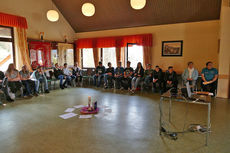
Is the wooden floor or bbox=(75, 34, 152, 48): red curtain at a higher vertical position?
bbox=(75, 34, 152, 48): red curtain

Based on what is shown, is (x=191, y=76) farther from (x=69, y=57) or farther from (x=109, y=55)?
(x=69, y=57)

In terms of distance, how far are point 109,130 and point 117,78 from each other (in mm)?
4103

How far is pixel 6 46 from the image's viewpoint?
6082 millimetres

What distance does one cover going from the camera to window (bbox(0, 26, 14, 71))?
5923 millimetres

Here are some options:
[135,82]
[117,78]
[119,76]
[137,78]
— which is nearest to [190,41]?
[137,78]

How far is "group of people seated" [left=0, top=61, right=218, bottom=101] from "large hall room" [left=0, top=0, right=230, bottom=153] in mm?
34

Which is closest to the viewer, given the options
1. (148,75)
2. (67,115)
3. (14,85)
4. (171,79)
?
(67,115)

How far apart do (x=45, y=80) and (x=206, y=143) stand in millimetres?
5565

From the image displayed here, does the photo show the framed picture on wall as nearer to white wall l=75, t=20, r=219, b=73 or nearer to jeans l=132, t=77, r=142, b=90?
white wall l=75, t=20, r=219, b=73

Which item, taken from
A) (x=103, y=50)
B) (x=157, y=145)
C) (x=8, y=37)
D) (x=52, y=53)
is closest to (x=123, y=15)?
(x=103, y=50)

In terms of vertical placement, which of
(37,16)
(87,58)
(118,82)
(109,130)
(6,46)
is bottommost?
(109,130)

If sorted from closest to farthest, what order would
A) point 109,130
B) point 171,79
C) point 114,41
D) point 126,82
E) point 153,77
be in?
1. point 109,130
2. point 171,79
3. point 153,77
4. point 126,82
5. point 114,41

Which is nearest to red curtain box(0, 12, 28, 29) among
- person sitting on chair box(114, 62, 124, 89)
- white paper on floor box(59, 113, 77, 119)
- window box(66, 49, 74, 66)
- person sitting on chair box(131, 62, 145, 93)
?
window box(66, 49, 74, 66)

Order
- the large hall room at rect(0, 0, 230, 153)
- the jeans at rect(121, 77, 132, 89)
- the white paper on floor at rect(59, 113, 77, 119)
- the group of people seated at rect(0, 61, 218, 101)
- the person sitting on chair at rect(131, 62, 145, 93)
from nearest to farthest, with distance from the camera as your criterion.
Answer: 1. the large hall room at rect(0, 0, 230, 153)
2. the white paper on floor at rect(59, 113, 77, 119)
3. the group of people seated at rect(0, 61, 218, 101)
4. the person sitting on chair at rect(131, 62, 145, 93)
5. the jeans at rect(121, 77, 132, 89)
